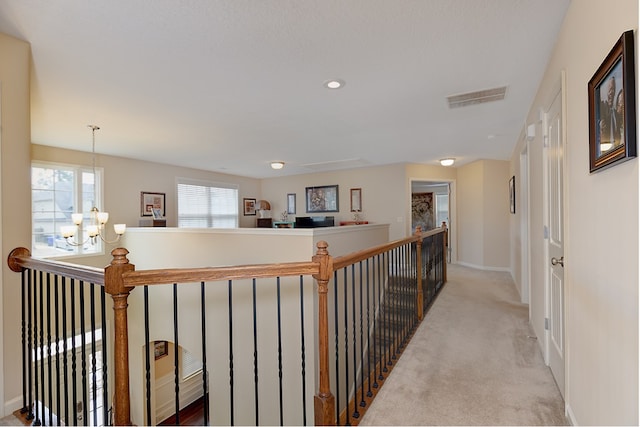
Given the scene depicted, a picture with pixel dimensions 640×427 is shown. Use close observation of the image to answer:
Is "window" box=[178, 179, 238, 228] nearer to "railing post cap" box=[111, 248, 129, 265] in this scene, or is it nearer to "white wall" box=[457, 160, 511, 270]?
"railing post cap" box=[111, 248, 129, 265]

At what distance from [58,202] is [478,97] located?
19.6 ft

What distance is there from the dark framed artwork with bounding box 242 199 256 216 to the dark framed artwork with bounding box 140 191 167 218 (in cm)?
230

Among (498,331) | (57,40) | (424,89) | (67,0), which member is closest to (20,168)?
(57,40)

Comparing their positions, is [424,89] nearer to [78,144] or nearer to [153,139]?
[153,139]

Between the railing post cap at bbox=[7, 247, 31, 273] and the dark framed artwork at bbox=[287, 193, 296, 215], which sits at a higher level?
the dark framed artwork at bbox=[287, 193, 296, 215]

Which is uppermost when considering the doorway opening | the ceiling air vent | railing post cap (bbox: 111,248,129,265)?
the ceiling air vent

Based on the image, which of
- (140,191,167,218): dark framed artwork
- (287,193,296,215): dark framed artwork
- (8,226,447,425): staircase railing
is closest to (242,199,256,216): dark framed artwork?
(287,193,296,215): dark framed artwork

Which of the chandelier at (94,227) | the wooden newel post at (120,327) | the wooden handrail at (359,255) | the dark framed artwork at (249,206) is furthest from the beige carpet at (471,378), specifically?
the dark framed artwork at (249,206)

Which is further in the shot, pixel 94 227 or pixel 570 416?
pixel 94 227

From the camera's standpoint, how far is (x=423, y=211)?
991 cm

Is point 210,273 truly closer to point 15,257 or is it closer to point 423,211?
point 15,257

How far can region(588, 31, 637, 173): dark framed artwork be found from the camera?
36.8 inches

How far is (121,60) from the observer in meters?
2.11

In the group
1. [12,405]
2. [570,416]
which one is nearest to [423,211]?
[570,416]
